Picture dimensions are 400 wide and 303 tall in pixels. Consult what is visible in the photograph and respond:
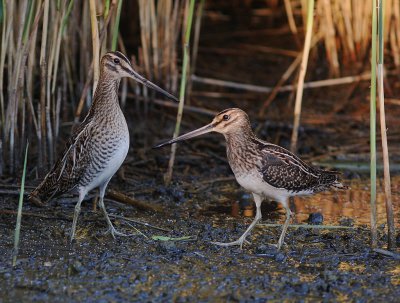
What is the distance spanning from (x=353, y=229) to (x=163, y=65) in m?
3.72

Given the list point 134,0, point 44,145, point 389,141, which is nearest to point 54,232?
point 44,145

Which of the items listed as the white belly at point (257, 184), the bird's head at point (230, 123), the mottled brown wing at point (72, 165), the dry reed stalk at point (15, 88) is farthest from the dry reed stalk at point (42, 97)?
the white belly at point (257, 184)

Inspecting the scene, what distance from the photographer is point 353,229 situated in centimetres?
709

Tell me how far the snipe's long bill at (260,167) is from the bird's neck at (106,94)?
0.66 metres

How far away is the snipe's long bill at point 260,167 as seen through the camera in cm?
664

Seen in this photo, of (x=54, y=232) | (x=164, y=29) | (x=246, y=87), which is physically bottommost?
(x=54, y=232)

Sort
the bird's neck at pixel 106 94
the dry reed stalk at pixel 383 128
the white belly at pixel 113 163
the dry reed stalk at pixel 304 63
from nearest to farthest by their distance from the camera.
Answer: the dry reed stalk at pixel 383 128
the white belly at pixel 113 163
the bird's neck at pixel 106 94
the dry reed stalk at pixel 304 63

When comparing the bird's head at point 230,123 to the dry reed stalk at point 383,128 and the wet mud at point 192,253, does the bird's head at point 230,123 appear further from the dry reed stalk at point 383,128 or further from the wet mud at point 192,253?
the dry reed stalk at point 383,128

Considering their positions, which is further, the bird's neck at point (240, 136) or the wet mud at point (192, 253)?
the bird's neck at point (240, 136)

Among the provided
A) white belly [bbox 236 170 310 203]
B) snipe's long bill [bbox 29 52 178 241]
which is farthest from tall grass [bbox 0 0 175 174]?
white belly [bbox 236 170 310 203]

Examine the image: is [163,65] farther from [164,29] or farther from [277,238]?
[277,238]

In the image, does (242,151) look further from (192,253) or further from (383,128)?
(383,128)

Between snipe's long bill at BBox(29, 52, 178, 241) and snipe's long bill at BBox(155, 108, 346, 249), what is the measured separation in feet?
1.82

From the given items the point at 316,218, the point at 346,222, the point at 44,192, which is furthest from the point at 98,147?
the point at 346,222
